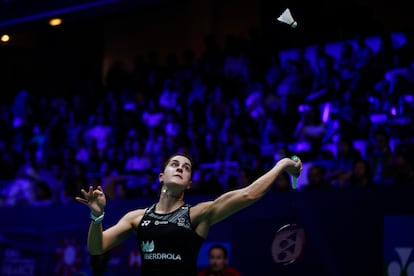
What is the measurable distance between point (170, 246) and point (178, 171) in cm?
63

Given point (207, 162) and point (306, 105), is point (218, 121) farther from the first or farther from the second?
point (306, 105)

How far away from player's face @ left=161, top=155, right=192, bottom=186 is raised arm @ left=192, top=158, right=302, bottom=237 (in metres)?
0.28

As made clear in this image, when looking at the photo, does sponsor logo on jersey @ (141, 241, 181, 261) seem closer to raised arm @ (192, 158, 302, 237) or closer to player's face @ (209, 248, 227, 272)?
raised arm @ (192, 158, 302, 237)

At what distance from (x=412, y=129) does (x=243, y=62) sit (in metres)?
4.23

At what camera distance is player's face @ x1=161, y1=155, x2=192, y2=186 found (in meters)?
6.42

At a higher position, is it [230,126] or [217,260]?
[230,126]

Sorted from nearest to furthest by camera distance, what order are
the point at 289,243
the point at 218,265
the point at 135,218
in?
the point at 289,243 → the point at 135,218 → the point at 218,265

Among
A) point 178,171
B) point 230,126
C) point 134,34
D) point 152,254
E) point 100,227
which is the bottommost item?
point 152,254

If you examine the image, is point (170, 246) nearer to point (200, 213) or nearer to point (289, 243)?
point (200, 213)

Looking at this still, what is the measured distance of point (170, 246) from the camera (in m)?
6.13

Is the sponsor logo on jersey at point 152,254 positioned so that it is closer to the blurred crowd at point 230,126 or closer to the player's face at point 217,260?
the player's face at point 217,260

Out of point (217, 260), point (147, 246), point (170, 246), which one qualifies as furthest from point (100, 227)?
point (217, 260)

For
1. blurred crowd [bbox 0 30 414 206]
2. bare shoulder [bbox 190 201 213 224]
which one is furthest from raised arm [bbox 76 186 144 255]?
Answer: blurred crowd [bbox 0 30 414 206]

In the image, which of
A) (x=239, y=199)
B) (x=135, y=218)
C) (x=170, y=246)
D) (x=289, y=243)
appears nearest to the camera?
(x=239, y=199)
